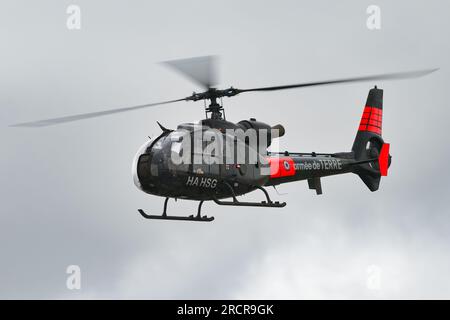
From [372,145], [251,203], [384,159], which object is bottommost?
[251,203]

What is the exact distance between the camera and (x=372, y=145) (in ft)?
97.2

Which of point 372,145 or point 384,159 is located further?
point 372,145

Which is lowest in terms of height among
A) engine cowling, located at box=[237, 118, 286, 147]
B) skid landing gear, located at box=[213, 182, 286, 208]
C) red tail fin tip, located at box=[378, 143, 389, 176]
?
skid landing gear, located at box=[213, 182, 286, 208]

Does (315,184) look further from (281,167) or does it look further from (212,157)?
(212,157)

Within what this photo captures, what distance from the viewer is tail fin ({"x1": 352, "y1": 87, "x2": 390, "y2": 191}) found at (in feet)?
94.3

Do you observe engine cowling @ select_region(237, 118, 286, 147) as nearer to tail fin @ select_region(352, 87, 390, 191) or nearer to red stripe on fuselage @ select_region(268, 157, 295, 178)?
red stripe on fuselage @ select_region(268, 157, 295, 178)

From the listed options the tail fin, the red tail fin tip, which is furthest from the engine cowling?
the red tail fin tip

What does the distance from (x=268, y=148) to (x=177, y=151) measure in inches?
145

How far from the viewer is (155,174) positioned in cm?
2158

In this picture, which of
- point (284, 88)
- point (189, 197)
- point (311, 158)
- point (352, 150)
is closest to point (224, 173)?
point (189, 197)

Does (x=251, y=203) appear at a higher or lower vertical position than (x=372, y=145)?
lower

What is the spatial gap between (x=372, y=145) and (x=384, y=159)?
873 millimetres

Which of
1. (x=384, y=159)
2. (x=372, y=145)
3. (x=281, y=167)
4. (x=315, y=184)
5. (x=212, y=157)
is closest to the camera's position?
(x=212, y=157)

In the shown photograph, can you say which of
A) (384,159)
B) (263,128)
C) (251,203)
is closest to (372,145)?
(384,159)
